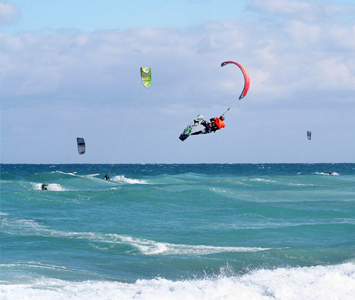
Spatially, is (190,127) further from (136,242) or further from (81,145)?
(81,145)

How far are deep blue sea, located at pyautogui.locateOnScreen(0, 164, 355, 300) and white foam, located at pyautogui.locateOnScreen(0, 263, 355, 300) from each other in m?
0.02

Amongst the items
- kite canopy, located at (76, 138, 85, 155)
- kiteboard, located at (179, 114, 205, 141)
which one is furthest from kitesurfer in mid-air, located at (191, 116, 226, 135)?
kite canopy, located at (76, 138, 85, 155)

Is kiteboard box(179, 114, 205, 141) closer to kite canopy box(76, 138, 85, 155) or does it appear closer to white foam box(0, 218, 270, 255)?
white foam box(0, 218, 270, 255)

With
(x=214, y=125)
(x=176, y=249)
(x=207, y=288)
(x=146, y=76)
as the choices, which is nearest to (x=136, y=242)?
(x=176, y=249)

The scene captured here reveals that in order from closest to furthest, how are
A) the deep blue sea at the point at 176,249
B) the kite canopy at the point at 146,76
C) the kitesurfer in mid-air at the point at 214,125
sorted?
the deep blue sea at the point at 176,249 < the kitesurfer in mid-air at the point at 214,125 < the kite canopy at the point at 146,76

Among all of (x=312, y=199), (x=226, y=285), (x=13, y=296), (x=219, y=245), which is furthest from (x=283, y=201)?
(x=13, y=296)

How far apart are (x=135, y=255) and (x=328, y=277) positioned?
5.55 meters

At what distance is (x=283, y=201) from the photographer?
92.2 ft

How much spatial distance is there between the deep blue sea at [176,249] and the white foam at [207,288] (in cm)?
2

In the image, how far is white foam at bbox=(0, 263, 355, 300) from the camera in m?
10.1

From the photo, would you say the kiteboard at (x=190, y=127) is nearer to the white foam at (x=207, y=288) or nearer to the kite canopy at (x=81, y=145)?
the white foam at (x=207, y=288)

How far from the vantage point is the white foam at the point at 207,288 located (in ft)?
33.2

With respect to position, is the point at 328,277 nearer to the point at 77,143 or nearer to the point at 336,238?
the point at 336,238

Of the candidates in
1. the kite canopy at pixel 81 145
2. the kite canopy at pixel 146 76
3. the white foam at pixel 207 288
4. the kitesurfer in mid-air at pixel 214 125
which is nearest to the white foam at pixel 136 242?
the white foam at pixel 207 288
